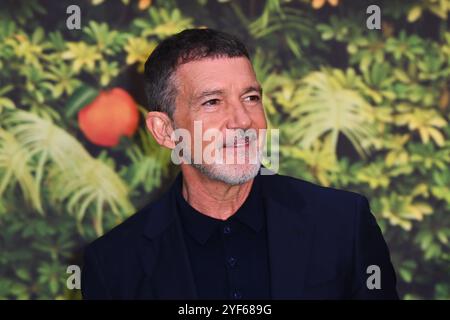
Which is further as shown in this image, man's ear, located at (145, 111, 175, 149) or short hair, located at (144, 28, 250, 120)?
man's ear, located at (145, 111, 175, 149)

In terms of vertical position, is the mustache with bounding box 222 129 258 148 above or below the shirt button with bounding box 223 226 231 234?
above

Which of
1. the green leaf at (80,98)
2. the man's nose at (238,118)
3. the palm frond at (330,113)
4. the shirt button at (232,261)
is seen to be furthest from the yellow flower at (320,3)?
the shirt button at (232,261)

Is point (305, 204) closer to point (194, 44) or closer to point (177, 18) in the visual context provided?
point (194, 44)

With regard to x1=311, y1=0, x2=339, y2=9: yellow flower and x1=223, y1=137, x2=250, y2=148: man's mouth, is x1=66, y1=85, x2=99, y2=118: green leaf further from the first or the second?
x1=223, y1=137, x2=250, y2=148: man's mouth

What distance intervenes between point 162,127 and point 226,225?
33 cm

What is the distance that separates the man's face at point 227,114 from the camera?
73.0 inches

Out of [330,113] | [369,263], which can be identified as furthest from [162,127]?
[330,113]

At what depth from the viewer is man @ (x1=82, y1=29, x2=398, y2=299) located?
1878 millimetres

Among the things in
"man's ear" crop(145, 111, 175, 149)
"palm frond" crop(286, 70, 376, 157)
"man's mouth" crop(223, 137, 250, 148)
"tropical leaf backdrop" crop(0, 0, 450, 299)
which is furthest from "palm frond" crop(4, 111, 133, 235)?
"man's mouth" crop(223, 137, 250, 148)

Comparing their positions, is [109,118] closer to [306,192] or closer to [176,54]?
[176,54]

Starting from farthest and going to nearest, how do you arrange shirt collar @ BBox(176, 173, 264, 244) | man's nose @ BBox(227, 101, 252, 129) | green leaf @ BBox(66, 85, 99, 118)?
green leaf @ BBox(66, 85, 99, 118)
shirt collar @ BBox(176, 173, 264, 244)
man's nose @ BBox(227, 101, 252, 129)

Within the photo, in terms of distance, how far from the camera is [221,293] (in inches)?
74.4

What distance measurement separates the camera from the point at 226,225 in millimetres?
1967

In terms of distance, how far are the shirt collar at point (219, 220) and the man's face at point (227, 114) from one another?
12 centimetres
